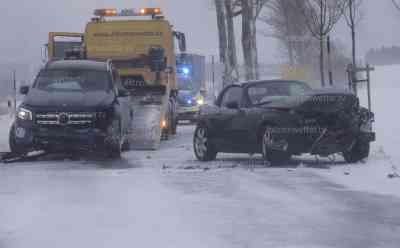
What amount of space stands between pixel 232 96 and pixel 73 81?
3.56 m

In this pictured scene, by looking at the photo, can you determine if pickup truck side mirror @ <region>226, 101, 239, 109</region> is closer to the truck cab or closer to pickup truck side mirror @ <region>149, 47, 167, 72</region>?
the truck cab

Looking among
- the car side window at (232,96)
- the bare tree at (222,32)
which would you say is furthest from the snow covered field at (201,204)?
the bare tree at (222,32)

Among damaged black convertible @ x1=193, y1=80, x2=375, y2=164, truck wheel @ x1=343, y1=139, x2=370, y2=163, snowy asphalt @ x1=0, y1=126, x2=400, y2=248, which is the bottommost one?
snowy asphalt @ x1=0, y1=126, x2=400, y2=248

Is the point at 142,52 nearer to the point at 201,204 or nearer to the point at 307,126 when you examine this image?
the point at 307,126

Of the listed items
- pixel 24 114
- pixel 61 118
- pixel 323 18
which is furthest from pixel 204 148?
pixel 323 18

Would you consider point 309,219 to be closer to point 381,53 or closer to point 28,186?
point 28,186

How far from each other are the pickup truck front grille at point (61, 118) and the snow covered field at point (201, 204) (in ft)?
2.53

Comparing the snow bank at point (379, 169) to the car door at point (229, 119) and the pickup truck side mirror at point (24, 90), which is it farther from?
the pickup truck side mirror at point (24, 90)

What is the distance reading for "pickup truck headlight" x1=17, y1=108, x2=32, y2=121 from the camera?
18.4m

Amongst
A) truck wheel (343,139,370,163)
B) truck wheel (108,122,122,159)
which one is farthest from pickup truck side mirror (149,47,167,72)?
truck wheel (343,139,370,163)

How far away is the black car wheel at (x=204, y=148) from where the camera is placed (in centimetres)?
1841

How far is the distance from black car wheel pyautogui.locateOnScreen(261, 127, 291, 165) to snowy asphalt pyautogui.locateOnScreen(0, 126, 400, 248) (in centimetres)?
22

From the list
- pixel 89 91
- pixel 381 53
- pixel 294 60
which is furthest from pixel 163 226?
pixel 381 53

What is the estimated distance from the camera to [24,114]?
60.8 feet
